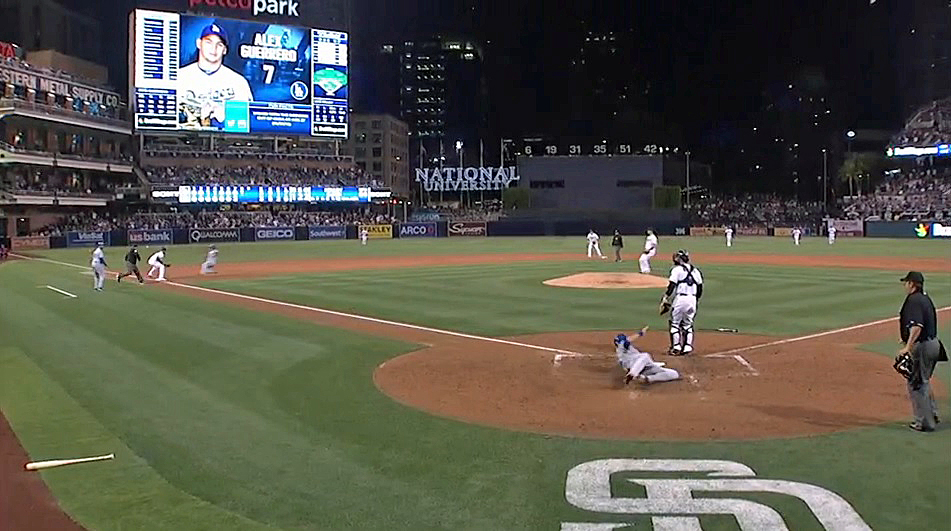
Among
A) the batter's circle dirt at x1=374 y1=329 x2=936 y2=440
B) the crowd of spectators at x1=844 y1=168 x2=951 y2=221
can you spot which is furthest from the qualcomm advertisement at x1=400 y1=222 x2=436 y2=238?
the batter's circle dirt at x1=374 y1=329 x2=936 y2=440

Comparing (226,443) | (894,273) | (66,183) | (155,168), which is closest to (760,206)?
(894,273)

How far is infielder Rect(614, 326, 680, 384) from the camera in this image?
11602 mm

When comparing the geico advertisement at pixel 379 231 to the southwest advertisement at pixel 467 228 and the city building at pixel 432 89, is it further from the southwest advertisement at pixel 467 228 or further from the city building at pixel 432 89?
the city building at pixel 432 89

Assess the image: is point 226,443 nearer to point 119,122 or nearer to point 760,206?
point 119,122

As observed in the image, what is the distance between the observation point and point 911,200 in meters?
71.2

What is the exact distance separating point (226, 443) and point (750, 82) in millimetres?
88148

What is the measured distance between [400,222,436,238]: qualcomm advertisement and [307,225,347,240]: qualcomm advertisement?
585cm

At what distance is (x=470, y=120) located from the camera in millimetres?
162500

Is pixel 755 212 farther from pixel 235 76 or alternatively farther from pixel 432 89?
pixel 432 89

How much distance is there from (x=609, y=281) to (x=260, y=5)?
6567 cm

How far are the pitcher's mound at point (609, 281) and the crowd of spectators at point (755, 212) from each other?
50192 millimetres

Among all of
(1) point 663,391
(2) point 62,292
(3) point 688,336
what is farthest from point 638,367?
(2) point 62,292

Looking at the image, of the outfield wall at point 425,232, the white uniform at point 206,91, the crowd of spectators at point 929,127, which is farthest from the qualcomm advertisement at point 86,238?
the crowd of spectators at point 929,127

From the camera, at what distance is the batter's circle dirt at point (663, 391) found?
30.9ft
